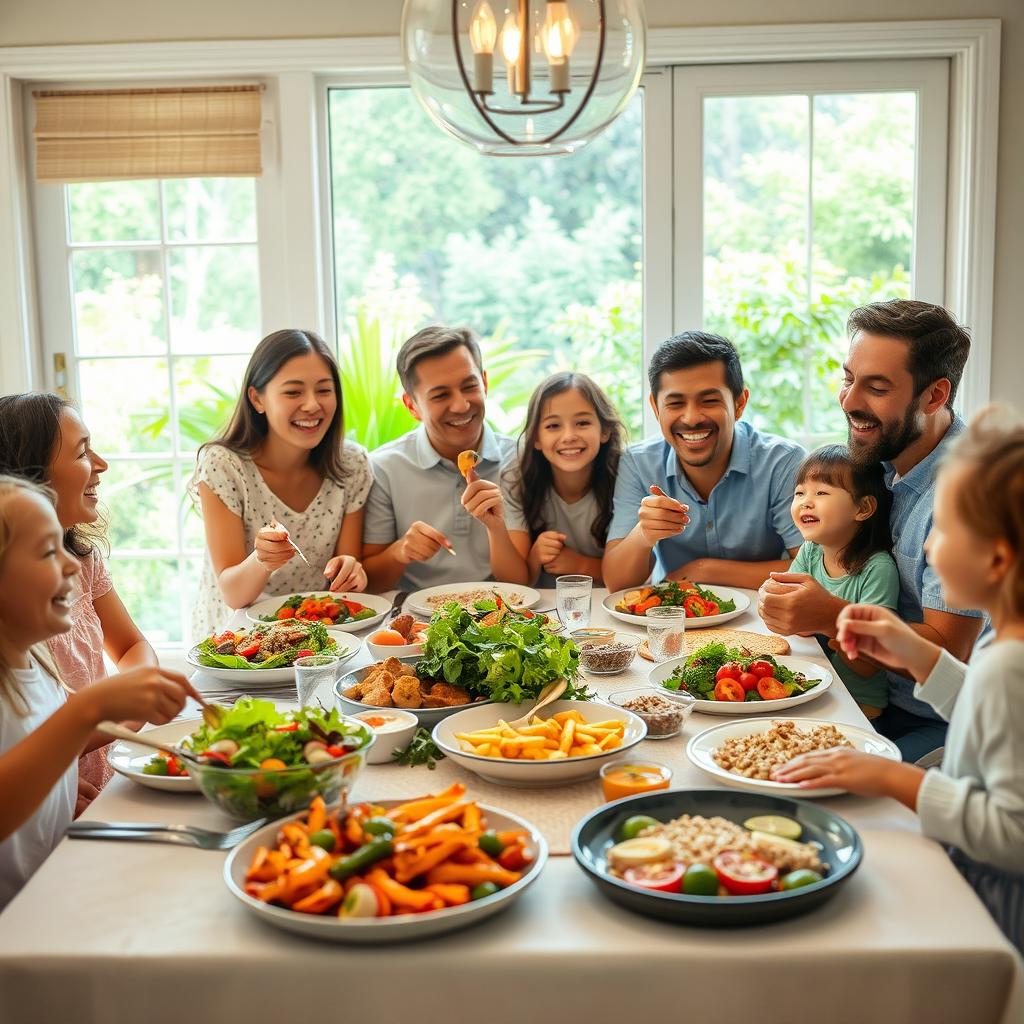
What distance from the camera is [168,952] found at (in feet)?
3.77

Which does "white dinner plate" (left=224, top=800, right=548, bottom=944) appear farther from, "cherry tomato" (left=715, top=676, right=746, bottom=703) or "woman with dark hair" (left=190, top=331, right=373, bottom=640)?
"woman with dark hair" (left=190, top=331, right=373, bottom=640)

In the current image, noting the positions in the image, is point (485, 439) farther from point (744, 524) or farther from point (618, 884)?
point (618, 884)

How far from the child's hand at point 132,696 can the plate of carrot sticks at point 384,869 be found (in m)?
0.22

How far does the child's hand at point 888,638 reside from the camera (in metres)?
1.54

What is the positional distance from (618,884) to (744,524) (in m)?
1.86

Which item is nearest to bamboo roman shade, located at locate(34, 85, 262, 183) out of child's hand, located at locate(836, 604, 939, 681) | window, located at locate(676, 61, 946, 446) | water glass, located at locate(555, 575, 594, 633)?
window, located at locate(676, 61, 946, 446)

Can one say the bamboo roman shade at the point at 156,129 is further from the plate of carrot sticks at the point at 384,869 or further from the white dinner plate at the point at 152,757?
the plate of carrot sticks at the point at 384,869

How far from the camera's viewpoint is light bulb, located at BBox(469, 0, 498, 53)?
1655 millimetres

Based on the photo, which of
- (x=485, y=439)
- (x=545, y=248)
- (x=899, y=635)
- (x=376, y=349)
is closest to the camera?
(x=899, y=635)

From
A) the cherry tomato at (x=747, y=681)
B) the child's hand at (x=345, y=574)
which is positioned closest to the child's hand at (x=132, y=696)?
the cherry tomato at (x=747, y=681)

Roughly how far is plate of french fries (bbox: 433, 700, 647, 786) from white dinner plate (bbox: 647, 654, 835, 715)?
201 mm

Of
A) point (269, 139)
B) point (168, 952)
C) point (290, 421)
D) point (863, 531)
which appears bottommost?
point (168, 952)

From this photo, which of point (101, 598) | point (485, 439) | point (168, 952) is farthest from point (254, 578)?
point (168, 952)

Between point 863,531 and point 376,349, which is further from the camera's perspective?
point 376,349
